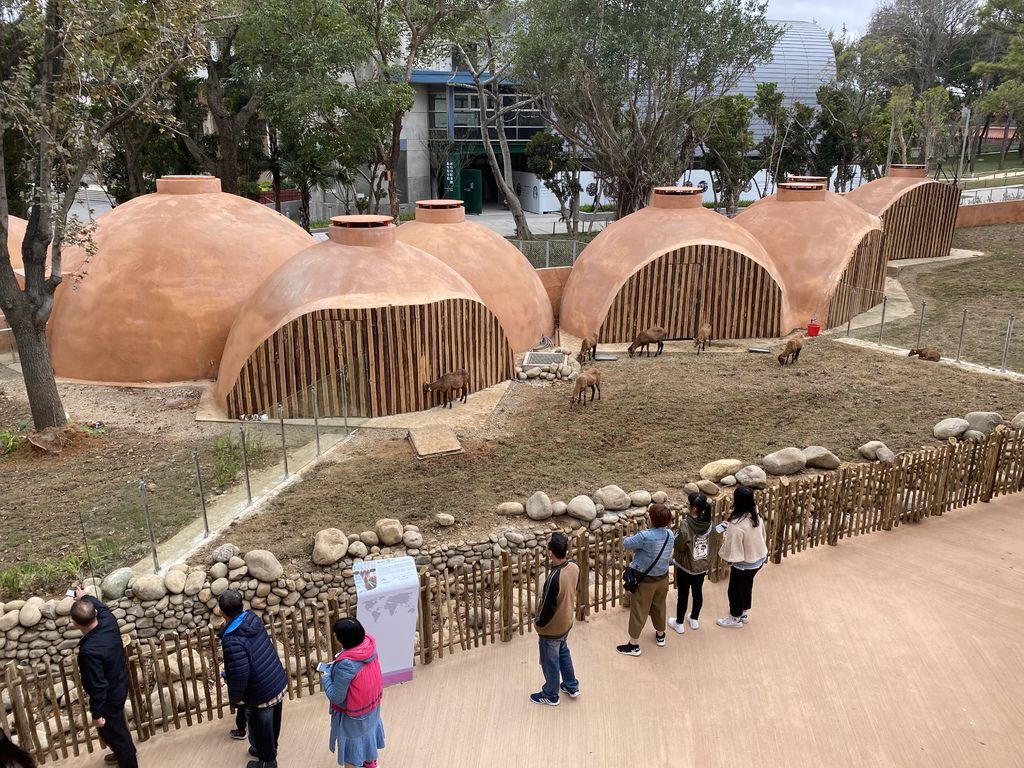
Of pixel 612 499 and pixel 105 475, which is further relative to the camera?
pixel 105 475

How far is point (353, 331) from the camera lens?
13.4 metres

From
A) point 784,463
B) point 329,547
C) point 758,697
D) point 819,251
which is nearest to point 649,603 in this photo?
point 758,697

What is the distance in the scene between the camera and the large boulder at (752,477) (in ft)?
34.5

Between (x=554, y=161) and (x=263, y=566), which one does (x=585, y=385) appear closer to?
(x=263, y=566)

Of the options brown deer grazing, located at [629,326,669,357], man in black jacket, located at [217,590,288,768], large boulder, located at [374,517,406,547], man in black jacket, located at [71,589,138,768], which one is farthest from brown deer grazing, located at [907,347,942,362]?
man in black jacket, located at [71,589,138,768]

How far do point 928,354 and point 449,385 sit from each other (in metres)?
9.15

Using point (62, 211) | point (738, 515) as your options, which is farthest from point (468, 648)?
point (62, 211)

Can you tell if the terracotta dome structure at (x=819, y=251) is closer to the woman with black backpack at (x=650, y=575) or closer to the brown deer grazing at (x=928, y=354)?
the brown deer grazing at (x=928, y=354)

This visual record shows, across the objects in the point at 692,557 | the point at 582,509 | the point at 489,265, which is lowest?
the point at 582,509

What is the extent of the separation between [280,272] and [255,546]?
6519 mm

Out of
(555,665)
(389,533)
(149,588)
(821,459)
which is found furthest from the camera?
(821,459)

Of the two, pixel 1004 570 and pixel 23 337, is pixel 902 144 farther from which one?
pixel 23 337

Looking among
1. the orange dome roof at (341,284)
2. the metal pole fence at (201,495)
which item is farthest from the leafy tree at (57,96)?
the metal pole fence at (201,495)

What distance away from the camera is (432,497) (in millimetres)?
10617
